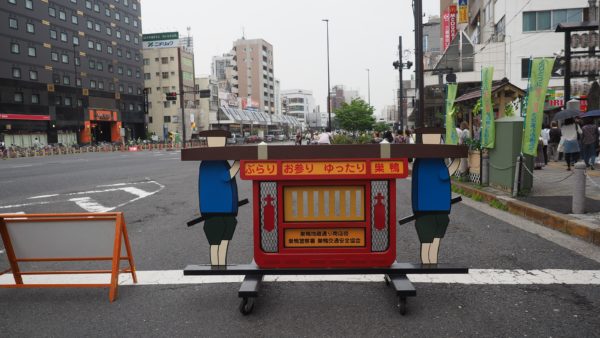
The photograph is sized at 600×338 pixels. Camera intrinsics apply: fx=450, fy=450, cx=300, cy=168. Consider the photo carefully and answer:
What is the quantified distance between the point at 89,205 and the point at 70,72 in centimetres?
5956

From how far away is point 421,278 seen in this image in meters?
4.48

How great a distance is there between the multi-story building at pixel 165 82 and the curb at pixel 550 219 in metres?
77.8

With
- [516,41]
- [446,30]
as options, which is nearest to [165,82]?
[446,30]

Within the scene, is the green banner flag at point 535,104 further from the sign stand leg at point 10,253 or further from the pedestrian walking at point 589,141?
the sign stand leg at point 10,253

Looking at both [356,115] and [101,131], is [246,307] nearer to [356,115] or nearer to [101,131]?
[356,115]

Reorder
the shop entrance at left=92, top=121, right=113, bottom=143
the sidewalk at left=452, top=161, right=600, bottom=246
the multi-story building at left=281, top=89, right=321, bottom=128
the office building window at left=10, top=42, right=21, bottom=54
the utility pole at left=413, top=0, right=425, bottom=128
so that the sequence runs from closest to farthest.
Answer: the sidewalk at left=452, top=161, right=600, bottom=246 → the utility pole at left=413, top=0, right=425, bottom=128 → the office building window at left=10, top=42, right=21, bottom=54 → the shop entrance at left=92, top=121, right=113, bottom=143 → the multi-story building at left=281, top=89, right=321, bottom=128

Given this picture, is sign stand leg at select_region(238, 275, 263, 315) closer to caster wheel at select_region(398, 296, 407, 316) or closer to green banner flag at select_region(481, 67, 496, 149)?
caster wheel at select_region(398, 296, 407, 316)

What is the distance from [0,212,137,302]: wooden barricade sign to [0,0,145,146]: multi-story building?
5189cm

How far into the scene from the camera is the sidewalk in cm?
630

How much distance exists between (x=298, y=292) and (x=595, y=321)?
2355 mm

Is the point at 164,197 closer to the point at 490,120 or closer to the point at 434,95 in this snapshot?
the point at 490,120

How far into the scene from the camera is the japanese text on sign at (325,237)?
3.95 m

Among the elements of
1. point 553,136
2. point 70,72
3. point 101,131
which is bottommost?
point 553,136

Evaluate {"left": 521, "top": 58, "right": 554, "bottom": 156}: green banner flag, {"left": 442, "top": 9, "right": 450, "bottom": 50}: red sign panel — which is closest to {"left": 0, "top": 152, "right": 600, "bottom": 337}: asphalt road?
{"left": 521, "top": 58, "right": 554, "bottom": 156}: green banner flag
